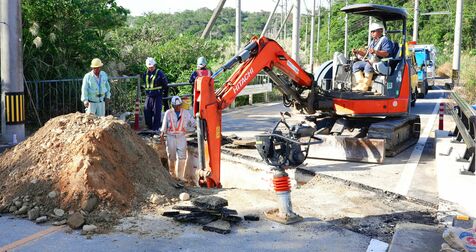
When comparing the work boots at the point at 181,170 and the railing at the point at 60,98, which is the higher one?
the railing at the point at 60,98

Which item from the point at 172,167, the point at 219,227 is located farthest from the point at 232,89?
the point at 219,227

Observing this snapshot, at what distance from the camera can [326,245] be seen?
6.64 meters

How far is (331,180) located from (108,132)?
387 cm

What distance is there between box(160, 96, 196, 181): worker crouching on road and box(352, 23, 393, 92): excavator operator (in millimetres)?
3878

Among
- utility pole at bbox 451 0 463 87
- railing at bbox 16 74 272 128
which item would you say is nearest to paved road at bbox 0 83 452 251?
railing at bbox 16 74 272 128

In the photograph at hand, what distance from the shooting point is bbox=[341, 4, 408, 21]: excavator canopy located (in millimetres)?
11880

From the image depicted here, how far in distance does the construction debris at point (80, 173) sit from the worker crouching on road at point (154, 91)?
14.6ft

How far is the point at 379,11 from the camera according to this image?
12.3 meters

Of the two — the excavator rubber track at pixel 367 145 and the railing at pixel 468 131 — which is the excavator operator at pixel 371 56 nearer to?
the excavator rubber track at pixel 367 145

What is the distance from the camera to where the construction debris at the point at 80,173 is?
25.0ft

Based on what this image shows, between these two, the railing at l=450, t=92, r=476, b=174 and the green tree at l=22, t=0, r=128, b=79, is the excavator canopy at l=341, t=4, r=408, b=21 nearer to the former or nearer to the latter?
the railing at l=450, t=92, r=476, b=174

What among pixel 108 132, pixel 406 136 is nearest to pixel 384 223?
pixel 108 132

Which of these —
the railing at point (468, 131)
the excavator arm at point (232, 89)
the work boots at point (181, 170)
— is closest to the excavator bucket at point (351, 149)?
the excavator arm at point (232, 89)

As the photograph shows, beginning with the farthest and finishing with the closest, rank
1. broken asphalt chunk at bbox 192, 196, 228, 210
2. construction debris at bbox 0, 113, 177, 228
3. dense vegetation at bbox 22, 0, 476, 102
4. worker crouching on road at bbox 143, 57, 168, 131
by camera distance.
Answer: dense vegetation at bbox 22, 0, 476, 102 < worker crouching on road at bbox 143, 57, 168, 131 < construction debris at bbox 0, 113, 177, 228 < broken asphalt chunk at bbox 192, 196, 228, 210
